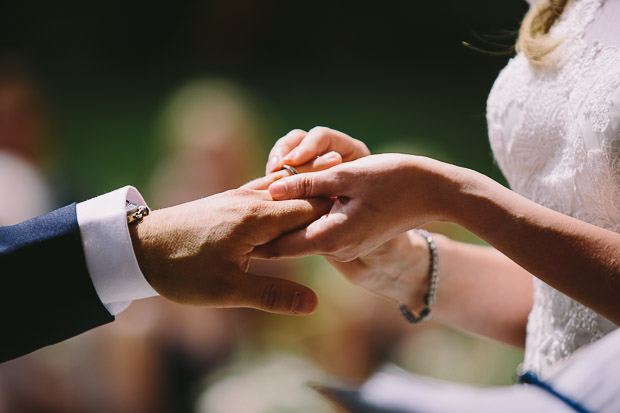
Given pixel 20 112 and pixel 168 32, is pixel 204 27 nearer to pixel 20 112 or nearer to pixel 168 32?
pixel 168 32

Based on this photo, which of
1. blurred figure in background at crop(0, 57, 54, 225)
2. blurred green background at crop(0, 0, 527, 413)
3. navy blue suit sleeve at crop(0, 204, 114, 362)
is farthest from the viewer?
blurred green background at crop(0, 0, 527, 413)

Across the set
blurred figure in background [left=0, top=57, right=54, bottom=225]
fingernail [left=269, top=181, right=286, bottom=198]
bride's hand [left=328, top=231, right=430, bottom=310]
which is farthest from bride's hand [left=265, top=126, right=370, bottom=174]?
blurred figure in background [left=0, top=57, right=54, bottom=225]

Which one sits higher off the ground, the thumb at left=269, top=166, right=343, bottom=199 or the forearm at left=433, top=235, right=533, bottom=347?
the thumb at left=269, top=166, right=343, bottom=199

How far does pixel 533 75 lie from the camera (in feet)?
3.45

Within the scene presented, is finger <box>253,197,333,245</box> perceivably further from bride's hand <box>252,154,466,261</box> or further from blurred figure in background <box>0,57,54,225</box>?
blurred figure in background <box>0,57,54,225</box>

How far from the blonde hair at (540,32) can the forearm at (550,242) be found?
0.31 metres

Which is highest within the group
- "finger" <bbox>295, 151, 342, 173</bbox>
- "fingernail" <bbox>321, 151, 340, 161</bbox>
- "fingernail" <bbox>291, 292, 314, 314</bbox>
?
"fingernail" <bbox>321, 151, 340, 161</bbox>

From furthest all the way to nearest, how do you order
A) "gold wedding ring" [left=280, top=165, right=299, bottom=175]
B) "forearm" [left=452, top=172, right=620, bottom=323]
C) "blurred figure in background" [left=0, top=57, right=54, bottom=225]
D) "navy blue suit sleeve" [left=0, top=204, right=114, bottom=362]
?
"blurred figure in background" [left=0, top=57, right=54, bottom=225] < "gold wedding ring" [left=280, top=165, right=299, bottom=175] < "navy blue suit sleeve" [left=0, top=204, right=114, bottom=362] < "forearm" [left=452, top=172, right=620, bottom=323]

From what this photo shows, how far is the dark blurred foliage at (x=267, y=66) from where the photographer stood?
121 inches

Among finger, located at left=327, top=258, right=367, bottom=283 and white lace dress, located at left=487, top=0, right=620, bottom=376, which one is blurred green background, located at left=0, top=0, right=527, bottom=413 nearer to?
finger, located at left=327, top=258, right=367, bottom=283

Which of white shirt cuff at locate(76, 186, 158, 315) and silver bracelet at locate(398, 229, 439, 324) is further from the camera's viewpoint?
silver bracelet at locate(398, 229, 439, 324)

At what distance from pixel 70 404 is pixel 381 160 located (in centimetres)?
168

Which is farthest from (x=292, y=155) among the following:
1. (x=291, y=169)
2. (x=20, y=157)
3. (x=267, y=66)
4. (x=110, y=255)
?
(x=267, y=66)

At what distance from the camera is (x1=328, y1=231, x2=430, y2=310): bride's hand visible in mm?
1182
